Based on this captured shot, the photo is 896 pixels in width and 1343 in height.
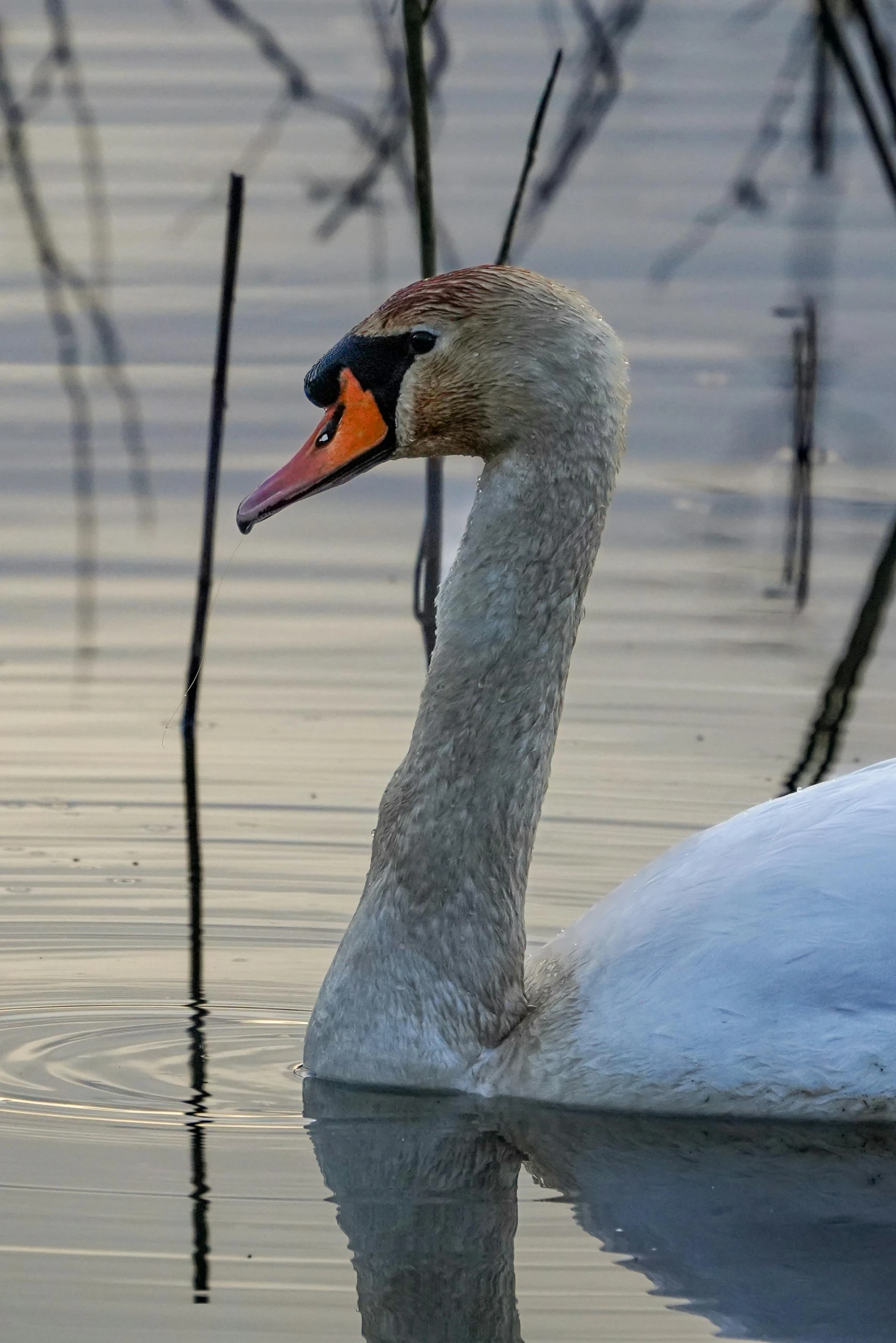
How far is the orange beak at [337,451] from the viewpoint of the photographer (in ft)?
18.5

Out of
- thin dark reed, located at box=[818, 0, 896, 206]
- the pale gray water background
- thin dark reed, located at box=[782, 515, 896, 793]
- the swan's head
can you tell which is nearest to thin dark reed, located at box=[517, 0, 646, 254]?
the pale gray water background

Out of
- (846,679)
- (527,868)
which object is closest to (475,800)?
(527,868)

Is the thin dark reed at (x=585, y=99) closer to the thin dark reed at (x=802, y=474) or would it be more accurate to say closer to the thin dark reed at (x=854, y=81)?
the thin dark reed at (x=802, y=474)

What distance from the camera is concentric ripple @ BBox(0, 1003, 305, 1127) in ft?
17.8

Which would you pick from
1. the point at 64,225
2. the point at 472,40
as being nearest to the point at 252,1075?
the point at 64,225

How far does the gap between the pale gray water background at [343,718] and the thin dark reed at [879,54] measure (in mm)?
1586

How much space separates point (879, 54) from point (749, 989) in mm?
3726

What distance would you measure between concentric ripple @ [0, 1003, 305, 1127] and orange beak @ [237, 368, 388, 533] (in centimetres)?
105

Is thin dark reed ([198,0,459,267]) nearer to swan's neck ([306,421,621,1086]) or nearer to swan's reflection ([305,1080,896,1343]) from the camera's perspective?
swan's neck ([306,421,621,1086])

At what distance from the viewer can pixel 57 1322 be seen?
4.43 meters

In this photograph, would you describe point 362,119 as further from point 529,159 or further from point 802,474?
point 529,159

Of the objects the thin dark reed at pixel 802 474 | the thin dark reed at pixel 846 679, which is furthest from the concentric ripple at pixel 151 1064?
the thin dark reed at pixel 802 474

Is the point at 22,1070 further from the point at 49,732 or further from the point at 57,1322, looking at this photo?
the point at 49,732

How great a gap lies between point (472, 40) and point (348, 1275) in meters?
13.3
